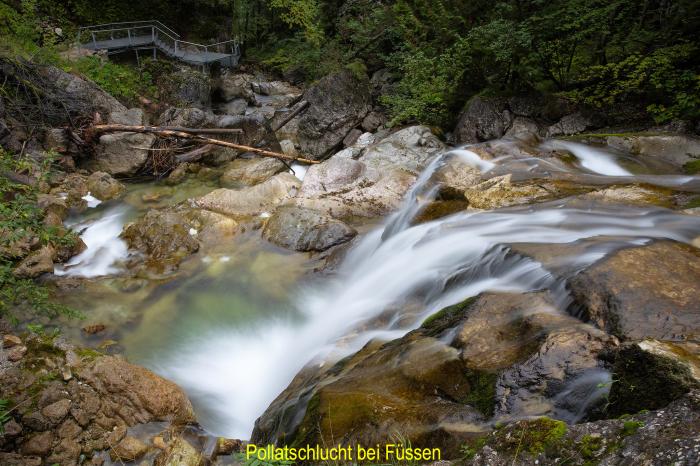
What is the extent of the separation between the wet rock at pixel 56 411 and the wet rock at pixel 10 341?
36.0 inches

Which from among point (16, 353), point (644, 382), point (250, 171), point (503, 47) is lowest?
point (16, 353)

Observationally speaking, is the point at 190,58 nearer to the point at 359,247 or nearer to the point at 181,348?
the point at 359,247

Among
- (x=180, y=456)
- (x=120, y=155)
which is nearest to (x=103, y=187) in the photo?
(x=120, y=155)

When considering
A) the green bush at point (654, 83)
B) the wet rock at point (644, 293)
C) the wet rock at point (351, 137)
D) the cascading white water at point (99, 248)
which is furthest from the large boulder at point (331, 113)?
the wet rock at point (644, 293)

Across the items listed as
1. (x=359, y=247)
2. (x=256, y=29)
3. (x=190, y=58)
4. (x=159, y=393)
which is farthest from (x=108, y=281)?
(x=256, y=29)

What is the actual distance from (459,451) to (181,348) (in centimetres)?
429

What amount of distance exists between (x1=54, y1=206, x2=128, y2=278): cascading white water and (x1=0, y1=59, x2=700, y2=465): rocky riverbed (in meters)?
0.05

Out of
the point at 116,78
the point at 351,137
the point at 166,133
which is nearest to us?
the point at 166,133

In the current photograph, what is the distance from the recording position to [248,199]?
9125mm

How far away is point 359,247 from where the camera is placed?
7395 millimetres

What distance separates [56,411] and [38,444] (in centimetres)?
27

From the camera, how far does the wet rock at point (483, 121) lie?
33.9 ft

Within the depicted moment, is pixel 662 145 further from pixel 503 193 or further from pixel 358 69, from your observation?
pixel 358 69

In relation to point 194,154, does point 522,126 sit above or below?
above
